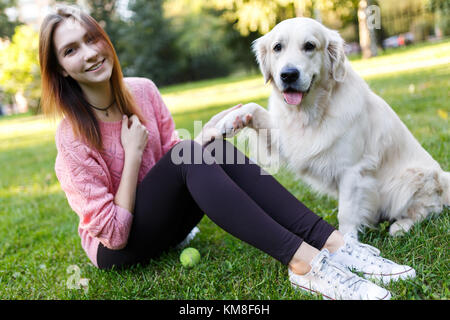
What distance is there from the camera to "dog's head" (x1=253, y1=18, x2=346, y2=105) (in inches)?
83.4

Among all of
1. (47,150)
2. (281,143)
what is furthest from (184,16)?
(281,143)

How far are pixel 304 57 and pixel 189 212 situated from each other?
3.59ft

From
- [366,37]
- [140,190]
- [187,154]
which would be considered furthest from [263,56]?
[366,37]

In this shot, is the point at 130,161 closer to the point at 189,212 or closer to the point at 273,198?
the point at 189,212

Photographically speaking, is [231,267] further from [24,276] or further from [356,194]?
[24,276]

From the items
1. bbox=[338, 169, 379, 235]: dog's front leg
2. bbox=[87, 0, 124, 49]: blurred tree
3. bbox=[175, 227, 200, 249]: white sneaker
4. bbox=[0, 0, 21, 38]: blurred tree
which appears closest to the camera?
bbox=[338, 169, 379, 235]: dog's front leg

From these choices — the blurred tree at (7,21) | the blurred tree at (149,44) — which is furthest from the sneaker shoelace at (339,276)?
the blurred tree at (149,44)

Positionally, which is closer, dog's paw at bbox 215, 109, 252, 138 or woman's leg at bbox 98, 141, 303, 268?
woman's leg at bbox 98, 141, 303, 268

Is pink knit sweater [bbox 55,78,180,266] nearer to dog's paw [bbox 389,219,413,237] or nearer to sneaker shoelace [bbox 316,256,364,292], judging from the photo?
sneaker shoelace [bbox 316,256,364,292]

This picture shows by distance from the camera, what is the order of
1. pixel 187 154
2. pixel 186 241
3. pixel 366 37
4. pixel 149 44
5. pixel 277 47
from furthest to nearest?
pixel 149 44 → pixel 366 37 → pixel 186 241 → pixel 277 47 → pixel 187 154

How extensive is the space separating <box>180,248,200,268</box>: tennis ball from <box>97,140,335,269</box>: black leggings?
13 cm

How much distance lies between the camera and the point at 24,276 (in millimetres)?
2307

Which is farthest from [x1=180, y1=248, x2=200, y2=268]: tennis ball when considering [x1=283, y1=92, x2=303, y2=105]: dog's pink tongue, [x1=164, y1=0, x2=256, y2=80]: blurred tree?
[x1=164, y1=0, x2=256, y2=80]: blurred tree

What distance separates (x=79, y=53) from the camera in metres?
1.84
